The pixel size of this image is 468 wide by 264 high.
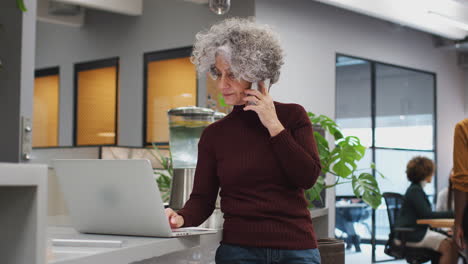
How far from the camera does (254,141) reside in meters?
1.47

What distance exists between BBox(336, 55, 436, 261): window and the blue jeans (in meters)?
5.14

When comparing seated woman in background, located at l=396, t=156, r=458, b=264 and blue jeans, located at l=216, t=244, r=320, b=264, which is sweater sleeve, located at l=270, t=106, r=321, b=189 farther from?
seated woman in background, located at l=396, t=156, r=458, b=264

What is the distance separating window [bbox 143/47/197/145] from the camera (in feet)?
20.5

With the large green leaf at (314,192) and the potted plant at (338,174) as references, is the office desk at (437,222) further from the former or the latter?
the large green leaf at (314,192)

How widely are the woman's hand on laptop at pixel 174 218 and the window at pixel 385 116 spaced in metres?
5.16

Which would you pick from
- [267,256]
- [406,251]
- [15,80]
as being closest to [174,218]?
[267,256]

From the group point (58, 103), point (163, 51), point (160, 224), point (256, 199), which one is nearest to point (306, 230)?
point (256, 199)

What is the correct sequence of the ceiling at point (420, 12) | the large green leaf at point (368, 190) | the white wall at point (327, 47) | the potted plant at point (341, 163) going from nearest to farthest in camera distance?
the potted plant at point (341, 163)
the large green leaf at point (368, 190)
the white wall at point (327, 47)
the ceiling at point (420, 12)

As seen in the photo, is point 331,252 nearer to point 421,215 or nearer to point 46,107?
point 421,215

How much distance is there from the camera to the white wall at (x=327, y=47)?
5.83 meters

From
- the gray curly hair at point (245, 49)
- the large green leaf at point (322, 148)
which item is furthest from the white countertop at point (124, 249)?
the large green leaf at point (322, 148)

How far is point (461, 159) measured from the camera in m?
2.81

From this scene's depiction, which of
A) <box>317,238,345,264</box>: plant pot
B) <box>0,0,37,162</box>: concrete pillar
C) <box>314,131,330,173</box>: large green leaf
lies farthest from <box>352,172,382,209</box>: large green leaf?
<box>0,0,37,162</box>: concrete pillar

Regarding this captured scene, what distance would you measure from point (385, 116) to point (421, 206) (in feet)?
7.95
